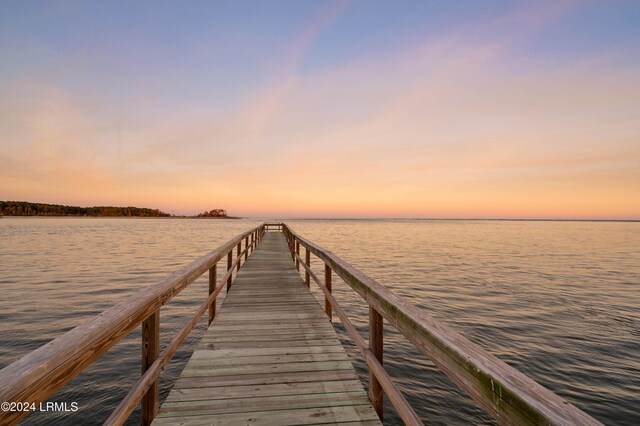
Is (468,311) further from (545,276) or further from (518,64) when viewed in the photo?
(518,64)

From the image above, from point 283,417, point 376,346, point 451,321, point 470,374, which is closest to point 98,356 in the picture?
point 283,417

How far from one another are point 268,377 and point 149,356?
1275mm

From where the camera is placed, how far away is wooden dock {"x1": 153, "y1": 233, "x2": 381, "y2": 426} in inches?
98.1

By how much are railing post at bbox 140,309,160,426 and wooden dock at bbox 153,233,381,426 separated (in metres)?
0.11

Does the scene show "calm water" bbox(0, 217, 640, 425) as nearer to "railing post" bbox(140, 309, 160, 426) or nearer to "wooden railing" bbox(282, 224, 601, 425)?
"railing post" bbox(140, 309, 160, 426)

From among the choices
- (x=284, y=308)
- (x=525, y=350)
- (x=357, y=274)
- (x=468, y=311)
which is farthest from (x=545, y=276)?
(x=357, y=274)

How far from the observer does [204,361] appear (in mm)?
3412

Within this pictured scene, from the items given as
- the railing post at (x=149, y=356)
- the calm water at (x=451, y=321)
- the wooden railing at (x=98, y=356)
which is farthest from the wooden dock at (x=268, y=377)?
the calm water at (x=451, y=321)

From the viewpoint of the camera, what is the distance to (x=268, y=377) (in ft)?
10.2

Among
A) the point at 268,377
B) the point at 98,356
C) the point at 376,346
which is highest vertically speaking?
the point at 98,356

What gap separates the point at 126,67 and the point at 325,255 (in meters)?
17.3

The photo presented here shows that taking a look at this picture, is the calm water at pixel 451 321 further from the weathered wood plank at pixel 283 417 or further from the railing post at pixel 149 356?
the railing post at pixel 149 356

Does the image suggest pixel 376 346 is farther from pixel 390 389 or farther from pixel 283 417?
pixel 283 417

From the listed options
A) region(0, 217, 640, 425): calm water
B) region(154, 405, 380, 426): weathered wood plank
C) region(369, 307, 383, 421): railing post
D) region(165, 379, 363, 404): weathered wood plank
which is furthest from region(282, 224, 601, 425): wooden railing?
region(0, 217, 640, 425): calm water
